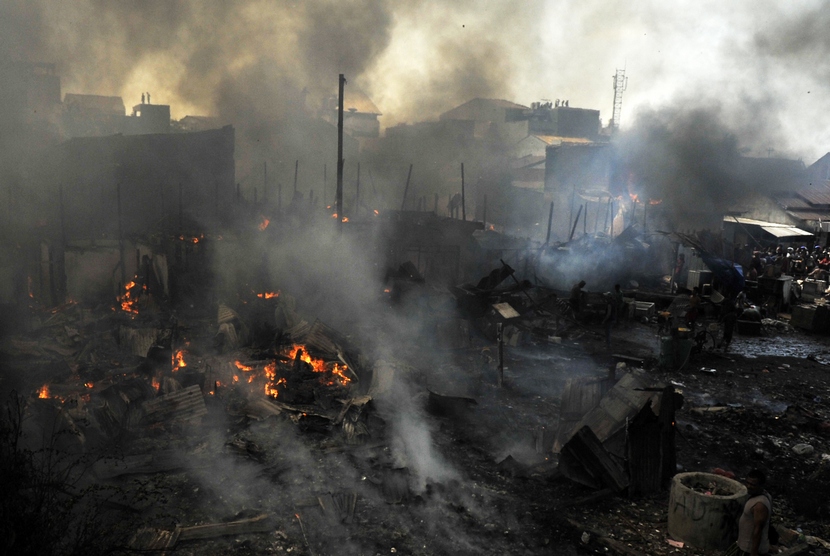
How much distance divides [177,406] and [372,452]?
3150mm

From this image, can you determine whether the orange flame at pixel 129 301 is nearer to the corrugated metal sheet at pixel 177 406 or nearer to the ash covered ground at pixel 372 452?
the ash covered ground at pixel 372 452

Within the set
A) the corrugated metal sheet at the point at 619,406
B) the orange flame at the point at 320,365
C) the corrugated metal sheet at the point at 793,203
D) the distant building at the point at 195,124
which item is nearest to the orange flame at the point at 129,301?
the orange flame at the point at 320,365

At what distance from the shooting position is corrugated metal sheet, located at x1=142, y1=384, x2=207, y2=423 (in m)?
8.55

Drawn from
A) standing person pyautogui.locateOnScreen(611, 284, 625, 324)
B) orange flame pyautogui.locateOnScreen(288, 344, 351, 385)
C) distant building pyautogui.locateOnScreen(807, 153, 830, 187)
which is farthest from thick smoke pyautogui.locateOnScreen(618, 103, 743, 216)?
orange flame pyautogui.locateOnScreen(288, 344, 351, 385)

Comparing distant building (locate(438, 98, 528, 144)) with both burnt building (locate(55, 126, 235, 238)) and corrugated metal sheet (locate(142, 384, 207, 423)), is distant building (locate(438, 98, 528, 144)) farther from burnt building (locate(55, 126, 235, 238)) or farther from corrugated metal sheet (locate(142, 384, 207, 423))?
corrugated metal sheet (locate(142, 384, 207, 423))

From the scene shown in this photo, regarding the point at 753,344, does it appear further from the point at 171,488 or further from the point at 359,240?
Result: the point at 171,488

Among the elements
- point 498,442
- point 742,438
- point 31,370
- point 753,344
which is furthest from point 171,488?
point 753,344

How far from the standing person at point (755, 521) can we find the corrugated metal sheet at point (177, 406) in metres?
7.09

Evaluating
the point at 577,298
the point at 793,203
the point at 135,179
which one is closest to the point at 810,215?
the point at 793,203

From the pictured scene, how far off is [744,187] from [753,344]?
23.3m

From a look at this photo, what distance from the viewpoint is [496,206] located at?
3950cm

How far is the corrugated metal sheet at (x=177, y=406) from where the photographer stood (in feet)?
28.1

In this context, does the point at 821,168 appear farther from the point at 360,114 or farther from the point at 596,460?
the point at 596,460

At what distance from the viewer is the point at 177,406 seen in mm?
8680
